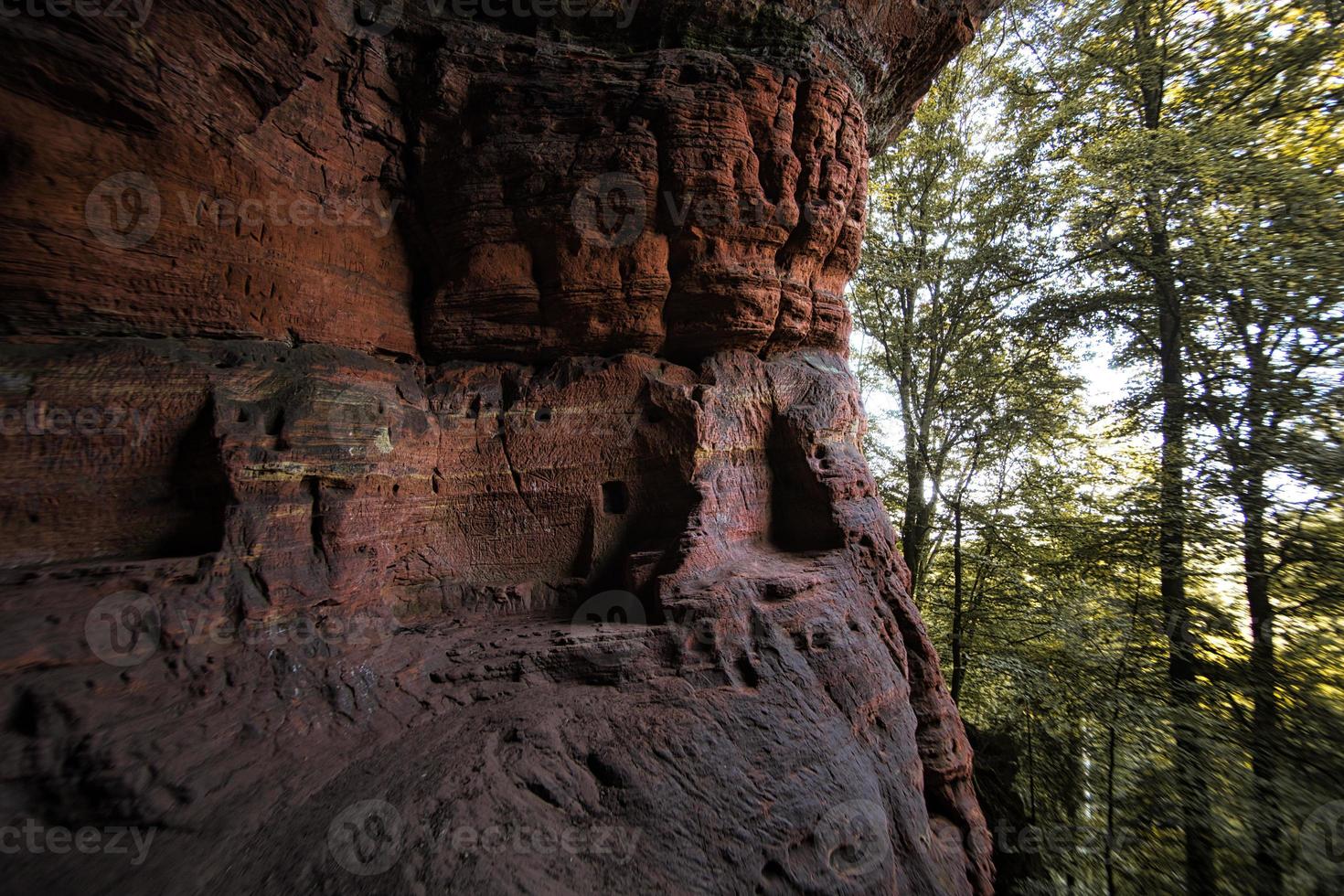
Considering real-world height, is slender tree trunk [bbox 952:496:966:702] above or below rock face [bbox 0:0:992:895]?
below

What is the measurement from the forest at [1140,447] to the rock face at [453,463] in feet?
7.85

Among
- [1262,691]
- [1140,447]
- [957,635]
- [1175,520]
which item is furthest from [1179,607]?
[957,635]

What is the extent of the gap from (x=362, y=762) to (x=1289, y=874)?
8304mm

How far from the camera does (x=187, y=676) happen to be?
3594mm

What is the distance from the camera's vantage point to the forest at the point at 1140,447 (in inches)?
215

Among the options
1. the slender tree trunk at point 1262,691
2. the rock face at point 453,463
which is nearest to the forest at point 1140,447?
the slender tree trunk at point 1262,691

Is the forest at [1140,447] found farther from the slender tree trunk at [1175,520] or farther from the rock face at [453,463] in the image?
the rock face at [453,463]

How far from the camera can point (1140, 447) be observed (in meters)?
8.03

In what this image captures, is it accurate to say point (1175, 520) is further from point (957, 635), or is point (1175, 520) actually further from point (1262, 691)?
point (957, 635)

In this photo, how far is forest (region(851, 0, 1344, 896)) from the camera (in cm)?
545

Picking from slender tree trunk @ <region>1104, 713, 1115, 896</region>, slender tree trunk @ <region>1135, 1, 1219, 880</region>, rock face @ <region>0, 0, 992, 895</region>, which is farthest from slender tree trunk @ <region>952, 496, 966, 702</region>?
rock face @ <region>0, 0, 992, 895</region>

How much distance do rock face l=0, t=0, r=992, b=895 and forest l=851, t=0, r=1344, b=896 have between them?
2393 mm

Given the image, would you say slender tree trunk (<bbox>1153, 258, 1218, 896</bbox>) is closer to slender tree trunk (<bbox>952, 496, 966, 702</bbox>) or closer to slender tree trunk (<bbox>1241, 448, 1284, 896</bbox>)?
slender tree trunk (<bbox>1241, 448, 1284, 896</bbox>)

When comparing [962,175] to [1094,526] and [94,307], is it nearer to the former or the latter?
[1094,526]
